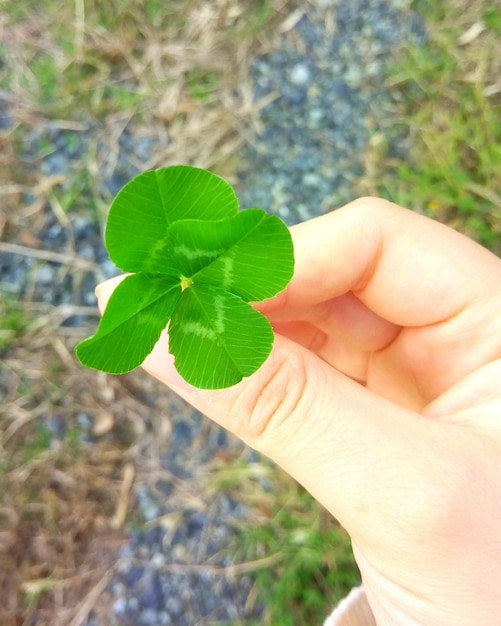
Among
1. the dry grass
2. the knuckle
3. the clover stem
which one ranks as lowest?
the dry grass

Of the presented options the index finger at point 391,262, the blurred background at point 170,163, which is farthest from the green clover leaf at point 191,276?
the blurred background at point 170,163

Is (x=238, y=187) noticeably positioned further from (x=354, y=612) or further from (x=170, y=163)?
(x=354, y=612)

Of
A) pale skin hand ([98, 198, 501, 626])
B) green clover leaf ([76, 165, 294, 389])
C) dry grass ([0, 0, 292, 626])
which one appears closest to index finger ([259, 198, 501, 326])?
pale skin hand ([98, 198, 501, 626])

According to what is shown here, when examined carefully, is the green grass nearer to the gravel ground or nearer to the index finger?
the gravel ground

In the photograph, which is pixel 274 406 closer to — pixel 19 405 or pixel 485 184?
pixel 19 405

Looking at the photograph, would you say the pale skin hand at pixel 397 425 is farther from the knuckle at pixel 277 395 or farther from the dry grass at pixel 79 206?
the dry grass at pixel 79 206

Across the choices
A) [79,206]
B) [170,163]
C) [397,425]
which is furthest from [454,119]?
[397,425]
